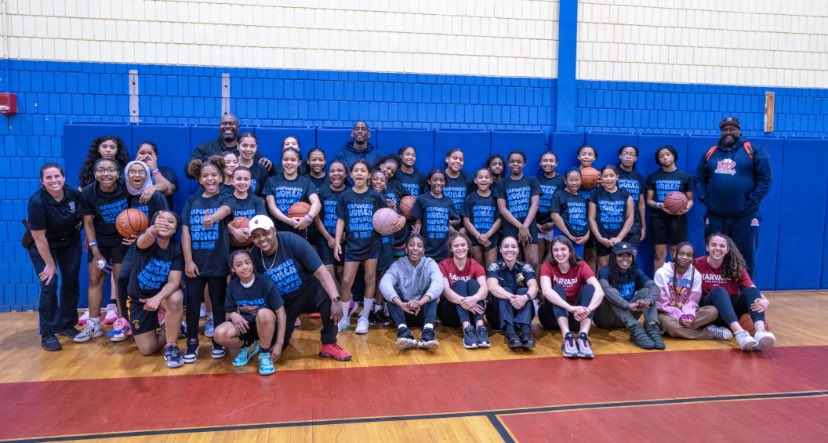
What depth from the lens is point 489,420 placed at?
3494mm

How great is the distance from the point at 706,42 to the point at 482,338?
5.78 m

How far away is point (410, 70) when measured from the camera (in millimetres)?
7551

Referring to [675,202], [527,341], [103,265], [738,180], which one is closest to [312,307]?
[527,341]

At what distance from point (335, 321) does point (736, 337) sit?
334 cm

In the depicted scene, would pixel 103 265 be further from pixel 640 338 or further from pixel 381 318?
pixel 640 338

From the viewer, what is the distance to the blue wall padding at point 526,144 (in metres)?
6.90

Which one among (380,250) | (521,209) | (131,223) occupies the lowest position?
(380,250)

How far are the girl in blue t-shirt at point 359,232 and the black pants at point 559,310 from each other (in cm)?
158

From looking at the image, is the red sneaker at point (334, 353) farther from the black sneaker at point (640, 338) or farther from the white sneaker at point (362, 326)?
the black sneaker at point (640, 338)

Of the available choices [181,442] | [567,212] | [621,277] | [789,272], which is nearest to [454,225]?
[567,212]

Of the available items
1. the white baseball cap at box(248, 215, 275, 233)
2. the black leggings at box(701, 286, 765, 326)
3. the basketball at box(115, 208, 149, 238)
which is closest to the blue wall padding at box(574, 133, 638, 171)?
the black leggings at box(701, 286, 765, 326)

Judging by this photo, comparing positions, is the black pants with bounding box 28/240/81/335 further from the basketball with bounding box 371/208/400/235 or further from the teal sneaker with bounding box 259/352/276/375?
the basketball with bounding box 371/208/400/235

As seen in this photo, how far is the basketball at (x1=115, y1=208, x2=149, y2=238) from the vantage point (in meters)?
4.65

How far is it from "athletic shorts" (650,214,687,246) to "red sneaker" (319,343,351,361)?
3993 millimetres
